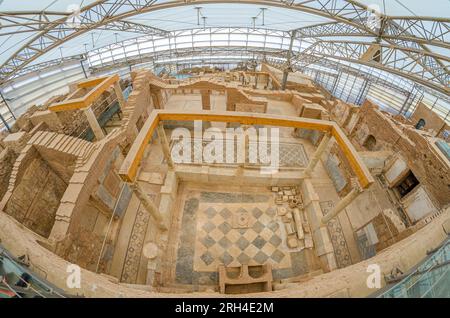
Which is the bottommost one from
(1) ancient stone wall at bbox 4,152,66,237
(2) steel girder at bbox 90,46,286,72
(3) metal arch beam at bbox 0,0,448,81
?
(1) ancient stone wall at bbox 4,152,66,237

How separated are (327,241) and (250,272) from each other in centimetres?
258

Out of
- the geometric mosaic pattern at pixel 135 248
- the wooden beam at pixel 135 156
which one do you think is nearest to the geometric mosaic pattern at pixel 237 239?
the geometric mosaic pattern at pixel 135 248

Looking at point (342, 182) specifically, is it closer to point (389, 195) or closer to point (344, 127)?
point (389, 195)

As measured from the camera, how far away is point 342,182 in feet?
24.4

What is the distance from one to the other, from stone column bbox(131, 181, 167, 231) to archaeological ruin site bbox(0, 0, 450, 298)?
2.3 inches

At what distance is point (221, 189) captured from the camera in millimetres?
7426

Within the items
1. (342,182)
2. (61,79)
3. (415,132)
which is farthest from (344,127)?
(61,79)

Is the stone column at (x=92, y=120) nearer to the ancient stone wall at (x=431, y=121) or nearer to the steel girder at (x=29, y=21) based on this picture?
the steel girder at (x=29, y=21)

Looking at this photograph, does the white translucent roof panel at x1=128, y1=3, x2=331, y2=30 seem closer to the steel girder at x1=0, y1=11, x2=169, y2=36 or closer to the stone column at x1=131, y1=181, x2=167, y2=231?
the steel girder at x1=0, y1=11, x2=169, y2=36

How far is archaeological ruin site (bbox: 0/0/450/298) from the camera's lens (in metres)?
3.44

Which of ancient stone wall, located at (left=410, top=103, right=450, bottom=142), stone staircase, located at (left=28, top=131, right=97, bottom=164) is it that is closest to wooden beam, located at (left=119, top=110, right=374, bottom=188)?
stone staircase, located at (left=28, top=131, right=97, bottom=164)

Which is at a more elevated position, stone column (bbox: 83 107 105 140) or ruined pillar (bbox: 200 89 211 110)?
ruined pillar (bbox: 200 89 211 110)
